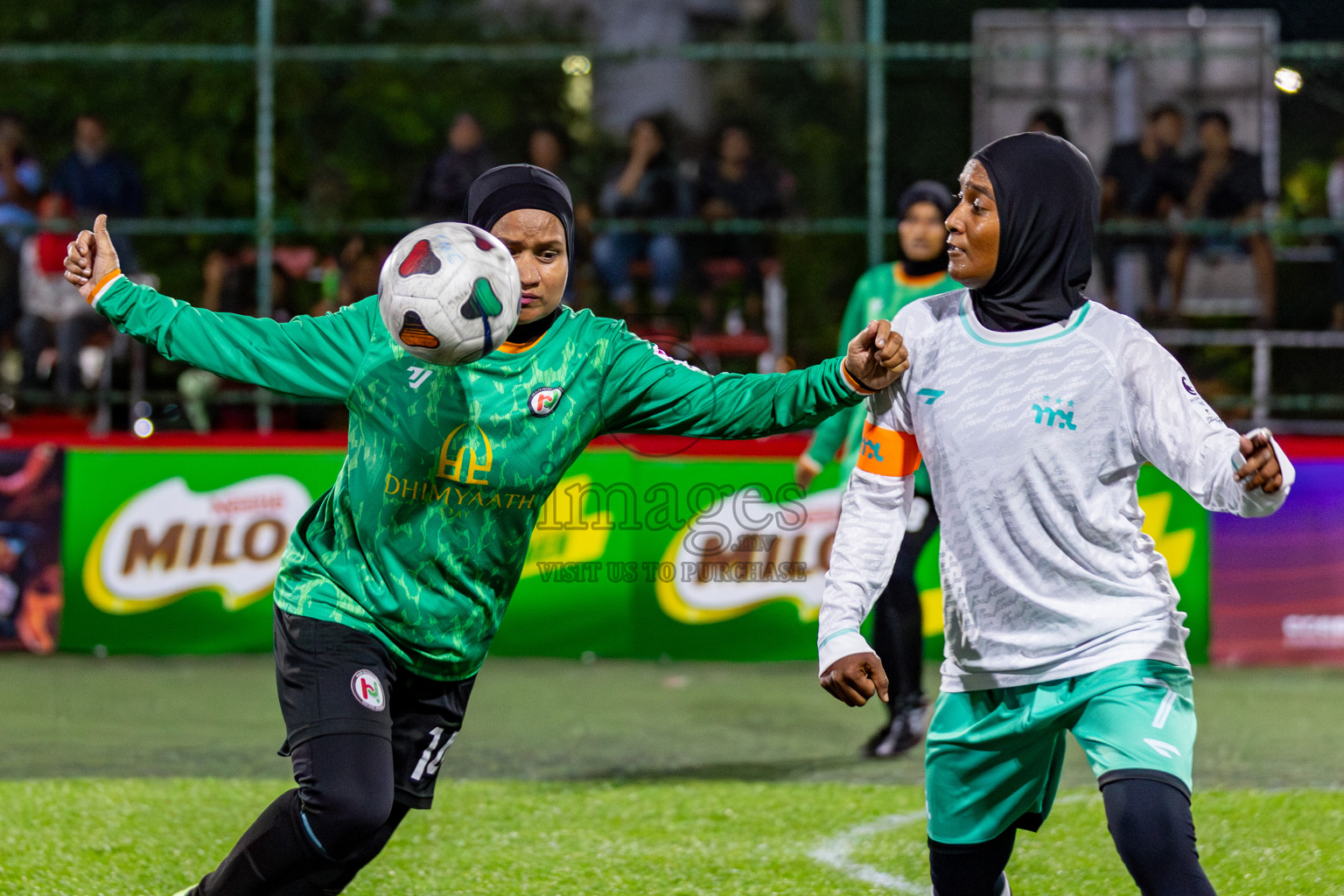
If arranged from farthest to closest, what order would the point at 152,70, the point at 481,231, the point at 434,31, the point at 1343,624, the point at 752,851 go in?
the point at 434,31
the point at 152,70
the point at 1343,624
the point at 752,851
the point at 481,231

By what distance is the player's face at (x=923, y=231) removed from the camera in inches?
265

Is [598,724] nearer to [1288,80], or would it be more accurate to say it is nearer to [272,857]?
[272,857]

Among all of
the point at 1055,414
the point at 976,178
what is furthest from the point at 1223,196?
the point at 1055,414

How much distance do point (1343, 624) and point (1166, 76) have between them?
4.18 metres

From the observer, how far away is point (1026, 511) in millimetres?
3588

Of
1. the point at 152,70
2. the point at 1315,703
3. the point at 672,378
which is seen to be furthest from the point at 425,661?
the point at 152,70

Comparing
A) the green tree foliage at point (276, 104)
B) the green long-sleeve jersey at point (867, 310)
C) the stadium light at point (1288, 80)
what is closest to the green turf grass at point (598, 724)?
the green long-sleeve jersey at point (867, 310)

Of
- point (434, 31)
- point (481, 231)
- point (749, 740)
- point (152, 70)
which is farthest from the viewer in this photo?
point (434, 31)

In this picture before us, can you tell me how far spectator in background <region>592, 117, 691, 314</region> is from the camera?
36.6 ft

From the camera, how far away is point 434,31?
17.0 m

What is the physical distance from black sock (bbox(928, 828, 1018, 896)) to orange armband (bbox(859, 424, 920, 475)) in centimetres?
82

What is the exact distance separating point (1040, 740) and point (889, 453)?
69 centimetres

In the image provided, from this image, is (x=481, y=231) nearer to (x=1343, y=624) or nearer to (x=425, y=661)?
(x=425, y=661)

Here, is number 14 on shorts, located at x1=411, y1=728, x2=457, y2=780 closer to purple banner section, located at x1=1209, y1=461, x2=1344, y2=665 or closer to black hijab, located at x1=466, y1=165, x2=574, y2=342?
black hijab, located at x1=466, y1=165, x2=574, y2=342
